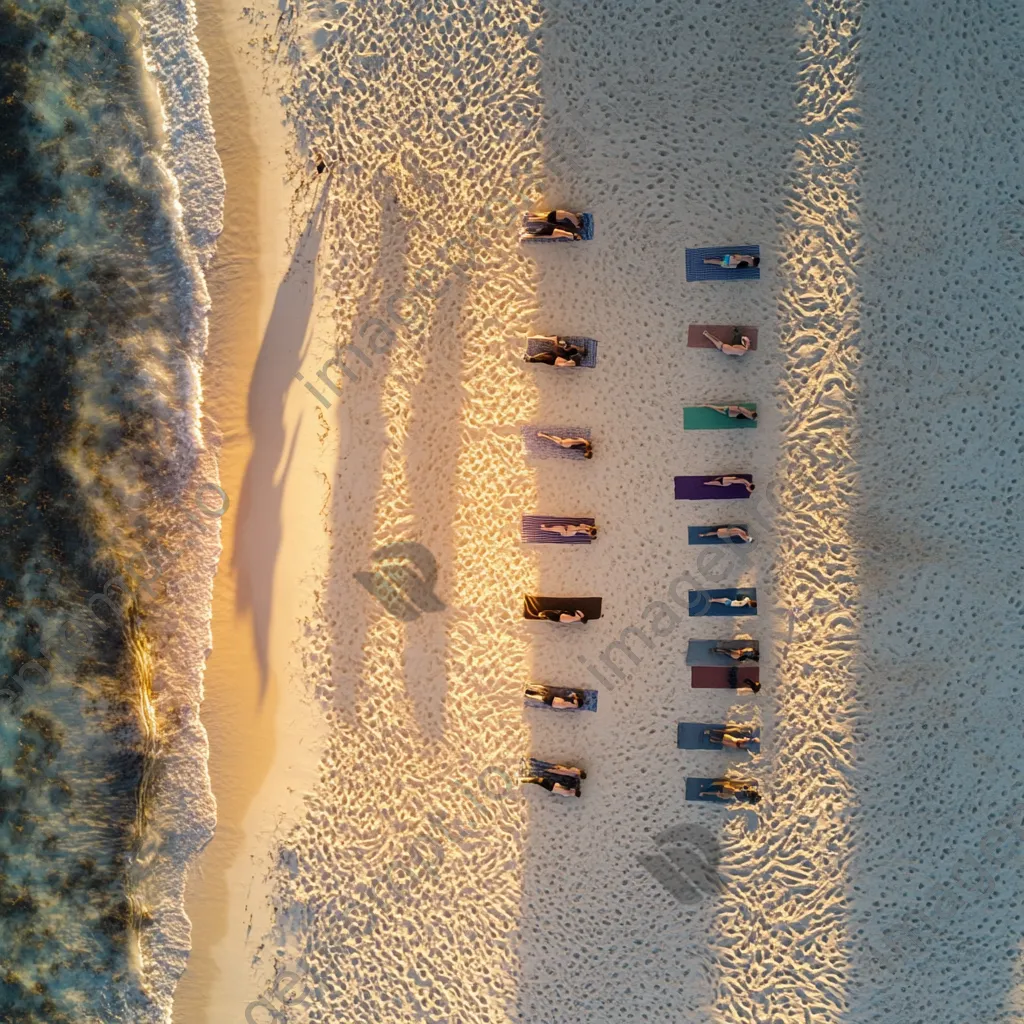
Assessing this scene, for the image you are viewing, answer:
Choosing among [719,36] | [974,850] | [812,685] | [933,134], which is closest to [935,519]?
[812,685]

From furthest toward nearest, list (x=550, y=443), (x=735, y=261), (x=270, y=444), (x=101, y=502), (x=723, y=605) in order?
(x=101, y=502) → (x=270, y=444) → (x=550, y=443) → (x=723, y=605) → (x=735, y=261)

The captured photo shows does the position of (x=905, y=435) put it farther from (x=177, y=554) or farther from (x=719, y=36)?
(x=177, y=554)

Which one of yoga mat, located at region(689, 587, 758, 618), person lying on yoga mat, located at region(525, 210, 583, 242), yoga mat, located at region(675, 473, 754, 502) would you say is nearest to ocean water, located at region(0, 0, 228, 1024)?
person lying on yoga mat, located at region(525, 210, 583, 242)

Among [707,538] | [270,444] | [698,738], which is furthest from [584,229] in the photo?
[698,738]

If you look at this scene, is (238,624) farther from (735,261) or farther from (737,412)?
(735,261)

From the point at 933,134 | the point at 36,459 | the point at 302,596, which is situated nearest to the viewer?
the point at 933,134

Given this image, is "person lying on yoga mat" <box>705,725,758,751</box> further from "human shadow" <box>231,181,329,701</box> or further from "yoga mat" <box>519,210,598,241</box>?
"yoga mat" <box>519,210,598,241</box>
